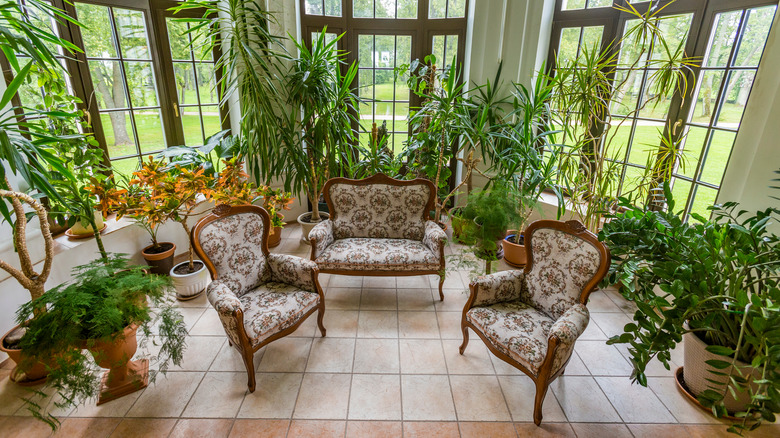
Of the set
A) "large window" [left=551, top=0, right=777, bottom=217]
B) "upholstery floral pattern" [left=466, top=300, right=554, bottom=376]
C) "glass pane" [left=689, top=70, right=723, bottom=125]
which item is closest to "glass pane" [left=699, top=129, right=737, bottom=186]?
"large window" [left=551, top=0, right=777, bottom=217]

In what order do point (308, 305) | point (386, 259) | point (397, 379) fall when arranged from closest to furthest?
point (397, 379) → point (308, 305) → point (386, 259)

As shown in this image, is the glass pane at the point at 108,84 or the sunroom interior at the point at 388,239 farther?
the glass pane at the point at 108,84

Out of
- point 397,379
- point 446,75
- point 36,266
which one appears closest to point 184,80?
point 36,266

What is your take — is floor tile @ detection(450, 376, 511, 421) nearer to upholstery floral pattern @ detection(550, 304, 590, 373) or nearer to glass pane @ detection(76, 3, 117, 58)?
upholstery floral pattern @ detection(550, 304, 590, 373)

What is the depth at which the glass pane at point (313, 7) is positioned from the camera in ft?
12.8

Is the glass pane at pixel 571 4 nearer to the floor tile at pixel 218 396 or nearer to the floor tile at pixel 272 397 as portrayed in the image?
the floor tile at pixel 272 397

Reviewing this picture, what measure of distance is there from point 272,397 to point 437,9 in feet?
12.7

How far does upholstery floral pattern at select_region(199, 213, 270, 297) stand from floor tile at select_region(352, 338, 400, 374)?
796 millimetres

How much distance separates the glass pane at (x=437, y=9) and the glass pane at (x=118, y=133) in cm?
304

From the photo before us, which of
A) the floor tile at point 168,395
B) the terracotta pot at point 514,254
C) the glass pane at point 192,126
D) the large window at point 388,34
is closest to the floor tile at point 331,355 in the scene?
the floor tile at point 168,395

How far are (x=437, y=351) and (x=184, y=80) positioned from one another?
3.29 metres

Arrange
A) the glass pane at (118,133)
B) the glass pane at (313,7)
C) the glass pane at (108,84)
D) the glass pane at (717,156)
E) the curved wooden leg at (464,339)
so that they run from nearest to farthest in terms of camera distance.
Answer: the curved wooden leg at (464,339), the glass pane at (717,156), the glass pane at (108,84), the glass pane at (118,133), the glass pane at (313,7)

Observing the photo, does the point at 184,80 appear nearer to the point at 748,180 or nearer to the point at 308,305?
the point at 308,305

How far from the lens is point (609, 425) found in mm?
1953
